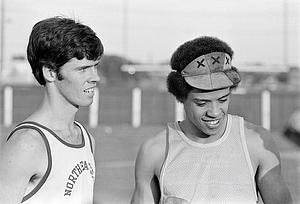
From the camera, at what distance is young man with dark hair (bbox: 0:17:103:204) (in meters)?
1.94

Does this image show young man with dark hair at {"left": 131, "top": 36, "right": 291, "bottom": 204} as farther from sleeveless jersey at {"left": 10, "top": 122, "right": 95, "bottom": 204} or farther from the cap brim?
sleeveless jersey at {"left": 10, "top": 122, "right": 95, "bottom": 204}

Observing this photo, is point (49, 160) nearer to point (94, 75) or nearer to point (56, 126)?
point (56, 126)

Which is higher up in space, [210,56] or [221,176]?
[210,56]

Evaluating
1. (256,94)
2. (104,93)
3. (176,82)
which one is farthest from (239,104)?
(176,82)

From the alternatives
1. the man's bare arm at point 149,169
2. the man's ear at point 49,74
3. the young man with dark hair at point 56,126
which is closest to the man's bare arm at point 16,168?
the young man with dark hair at point 56,126

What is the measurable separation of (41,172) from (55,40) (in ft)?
1.46

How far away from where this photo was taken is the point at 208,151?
7.83 ft

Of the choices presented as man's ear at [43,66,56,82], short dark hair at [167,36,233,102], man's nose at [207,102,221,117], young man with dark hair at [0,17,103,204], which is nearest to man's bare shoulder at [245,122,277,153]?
man's nose at [207,102,221,117]

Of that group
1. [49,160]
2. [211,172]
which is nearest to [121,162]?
[211,172]

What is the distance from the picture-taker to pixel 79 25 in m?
2.16

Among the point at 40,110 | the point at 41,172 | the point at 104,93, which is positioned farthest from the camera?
the point at 104,93

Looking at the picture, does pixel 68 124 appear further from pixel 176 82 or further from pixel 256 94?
pixel 256 94

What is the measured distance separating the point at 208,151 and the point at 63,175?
0.62 metres

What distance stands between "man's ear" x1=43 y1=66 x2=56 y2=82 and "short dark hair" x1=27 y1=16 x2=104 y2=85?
0.01m
